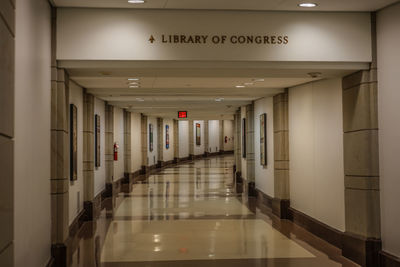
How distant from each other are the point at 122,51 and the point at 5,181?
3.02 m

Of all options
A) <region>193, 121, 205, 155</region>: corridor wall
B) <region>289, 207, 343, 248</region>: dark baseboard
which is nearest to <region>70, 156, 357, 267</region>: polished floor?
<region>289, 207, 343, 248</region>: dark baseboard

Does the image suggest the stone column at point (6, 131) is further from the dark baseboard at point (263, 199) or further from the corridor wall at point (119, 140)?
the corridor wall at point (119, 140)

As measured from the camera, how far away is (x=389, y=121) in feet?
19.1

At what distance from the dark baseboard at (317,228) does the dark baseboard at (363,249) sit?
2.39ft

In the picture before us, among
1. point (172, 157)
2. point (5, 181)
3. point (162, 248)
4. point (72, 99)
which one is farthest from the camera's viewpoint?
point (172, 157)

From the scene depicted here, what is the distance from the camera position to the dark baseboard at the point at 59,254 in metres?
5.68

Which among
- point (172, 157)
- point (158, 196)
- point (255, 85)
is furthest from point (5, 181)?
point (172, 157)

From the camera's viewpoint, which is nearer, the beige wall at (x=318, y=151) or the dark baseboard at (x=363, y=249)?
the dark baseboard at (x=363, y=249)

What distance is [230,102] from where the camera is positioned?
14250mm

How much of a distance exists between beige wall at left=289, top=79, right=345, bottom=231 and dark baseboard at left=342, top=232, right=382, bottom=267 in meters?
0.83

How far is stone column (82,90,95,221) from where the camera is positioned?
1031 cm

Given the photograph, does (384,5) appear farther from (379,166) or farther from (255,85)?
(255,85)

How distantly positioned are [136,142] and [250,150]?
6.94 m

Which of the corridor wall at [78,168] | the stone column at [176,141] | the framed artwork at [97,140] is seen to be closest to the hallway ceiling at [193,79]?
the corridor wall at [78,168]
